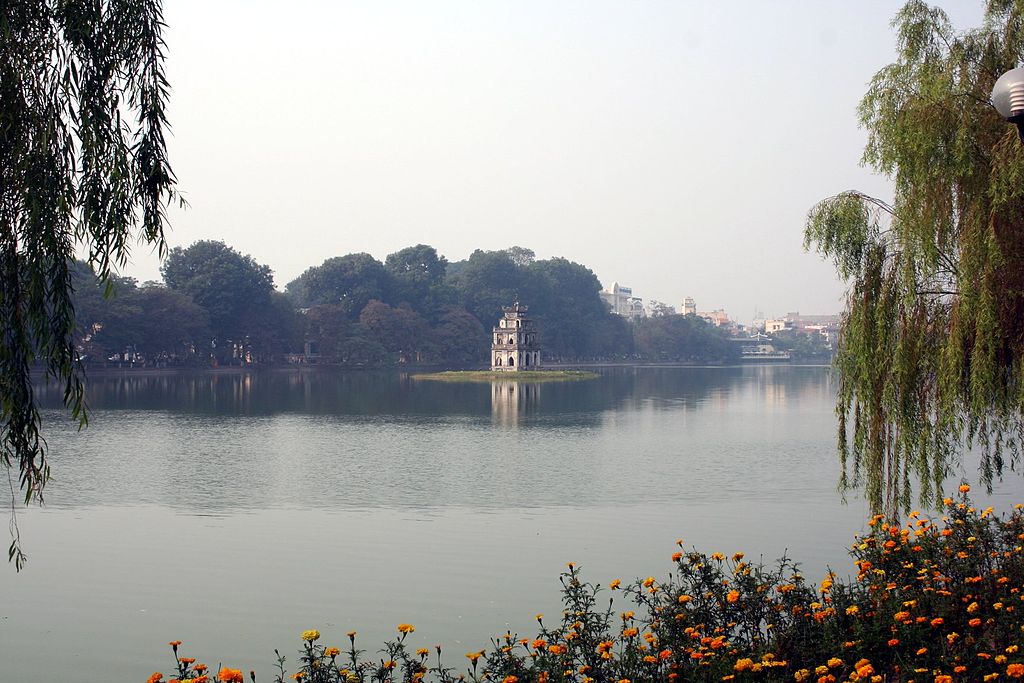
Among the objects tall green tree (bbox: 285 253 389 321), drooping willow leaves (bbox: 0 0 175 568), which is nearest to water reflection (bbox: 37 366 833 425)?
tall green tree (bbox: 285 253 389 321)

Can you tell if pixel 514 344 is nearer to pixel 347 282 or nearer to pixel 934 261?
pixel 347 282

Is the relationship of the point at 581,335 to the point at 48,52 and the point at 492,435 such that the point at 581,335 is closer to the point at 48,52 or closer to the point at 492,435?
the point at 492,435

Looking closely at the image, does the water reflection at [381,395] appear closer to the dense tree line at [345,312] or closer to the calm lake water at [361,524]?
the dense tree line at [345,312]

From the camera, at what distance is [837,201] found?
15164 millimetres

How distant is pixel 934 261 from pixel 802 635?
6319 mm

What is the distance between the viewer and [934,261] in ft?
44.0

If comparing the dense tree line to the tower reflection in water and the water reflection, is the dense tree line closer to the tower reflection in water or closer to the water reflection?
the water reflection

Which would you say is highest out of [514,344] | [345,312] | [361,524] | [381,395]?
[345,312]

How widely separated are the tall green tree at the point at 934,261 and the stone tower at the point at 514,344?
327 ft

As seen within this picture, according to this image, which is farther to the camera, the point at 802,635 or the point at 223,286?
the point at 223,286

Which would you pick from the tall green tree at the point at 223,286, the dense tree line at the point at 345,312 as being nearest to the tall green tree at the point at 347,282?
the dense tree line at the point at 345,312

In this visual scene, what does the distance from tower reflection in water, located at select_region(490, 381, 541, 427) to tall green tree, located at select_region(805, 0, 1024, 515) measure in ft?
118

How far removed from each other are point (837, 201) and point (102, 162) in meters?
10.8

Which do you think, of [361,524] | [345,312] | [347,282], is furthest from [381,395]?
[347,282]
